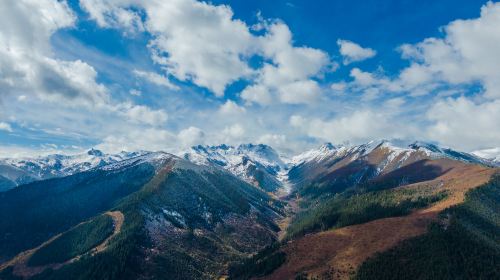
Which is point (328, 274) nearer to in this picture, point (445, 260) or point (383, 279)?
point (383, 279)

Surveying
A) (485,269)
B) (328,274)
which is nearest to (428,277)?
(485,269)

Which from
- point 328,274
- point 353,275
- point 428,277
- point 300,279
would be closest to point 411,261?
point 428,277

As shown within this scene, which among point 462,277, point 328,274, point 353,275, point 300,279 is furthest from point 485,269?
point 300,279

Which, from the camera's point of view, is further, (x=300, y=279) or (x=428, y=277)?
(x=300, y=279)

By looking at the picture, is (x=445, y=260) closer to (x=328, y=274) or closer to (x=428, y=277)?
(x=428, y=277)

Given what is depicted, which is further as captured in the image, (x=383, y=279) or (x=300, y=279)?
(x=300, y=279)

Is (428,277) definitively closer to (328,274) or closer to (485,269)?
(485,269)

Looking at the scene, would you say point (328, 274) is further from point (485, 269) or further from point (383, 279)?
point (485, 269)
